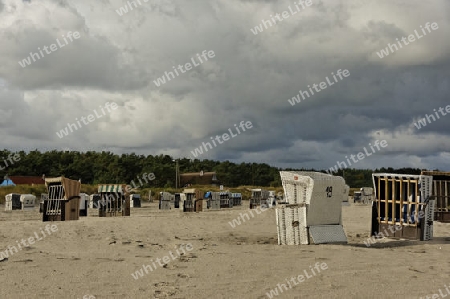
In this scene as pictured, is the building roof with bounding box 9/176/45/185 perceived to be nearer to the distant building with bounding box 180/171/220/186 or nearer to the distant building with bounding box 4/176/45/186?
the distant building with bounding box 4/176/45/186

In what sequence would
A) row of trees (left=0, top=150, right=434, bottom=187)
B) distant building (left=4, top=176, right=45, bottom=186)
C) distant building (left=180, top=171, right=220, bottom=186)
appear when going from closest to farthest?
distant building (left=4, top=176, right=45, bottom=186), row of trees (left=0, top=150, right=434, bottom=187), distant building (left=180, top=171, right=220, bottom=186)

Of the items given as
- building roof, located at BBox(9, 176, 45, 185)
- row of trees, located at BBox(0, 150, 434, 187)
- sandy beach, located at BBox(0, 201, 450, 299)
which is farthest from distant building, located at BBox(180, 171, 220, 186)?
sandy beach, located at BBox(0, 201, 450, 299)

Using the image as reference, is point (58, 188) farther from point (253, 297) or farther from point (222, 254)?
point (253, 297)

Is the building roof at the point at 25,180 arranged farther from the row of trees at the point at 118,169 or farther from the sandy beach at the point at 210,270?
the sandy beach at the point at 210,270

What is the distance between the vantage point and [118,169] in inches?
3401

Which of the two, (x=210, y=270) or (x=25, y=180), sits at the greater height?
(x=25, y=180)

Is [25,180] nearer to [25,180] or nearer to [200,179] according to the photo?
[25,180]

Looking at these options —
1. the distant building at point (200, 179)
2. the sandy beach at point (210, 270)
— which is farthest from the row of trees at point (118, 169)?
the sandy beach at point (210, 270)

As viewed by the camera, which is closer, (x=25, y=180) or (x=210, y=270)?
(x=210, y=270)

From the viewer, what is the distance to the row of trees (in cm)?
7906

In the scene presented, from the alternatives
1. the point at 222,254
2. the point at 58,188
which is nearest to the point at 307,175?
the point at 222,254

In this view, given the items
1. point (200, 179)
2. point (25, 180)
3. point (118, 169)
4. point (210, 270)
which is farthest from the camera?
point (200, 179)

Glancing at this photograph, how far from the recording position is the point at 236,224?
20.1 m

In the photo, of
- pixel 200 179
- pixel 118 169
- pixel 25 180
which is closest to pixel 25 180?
pixel 25 180
